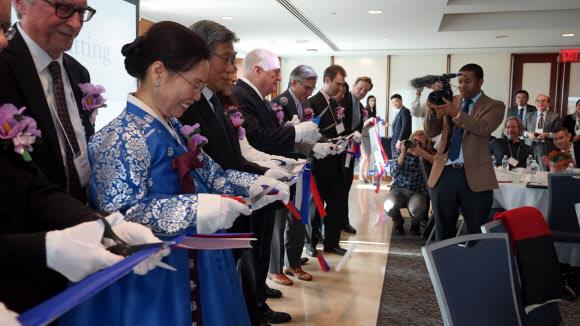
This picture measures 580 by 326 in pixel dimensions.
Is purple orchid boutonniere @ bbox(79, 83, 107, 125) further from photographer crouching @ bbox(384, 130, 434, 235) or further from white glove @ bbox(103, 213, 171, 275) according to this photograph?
photographer crouching @ bbox(384, 130, 434, 235)

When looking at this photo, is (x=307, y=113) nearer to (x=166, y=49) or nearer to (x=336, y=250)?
(x=336, y=250)

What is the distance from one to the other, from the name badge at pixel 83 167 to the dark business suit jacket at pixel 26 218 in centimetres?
22

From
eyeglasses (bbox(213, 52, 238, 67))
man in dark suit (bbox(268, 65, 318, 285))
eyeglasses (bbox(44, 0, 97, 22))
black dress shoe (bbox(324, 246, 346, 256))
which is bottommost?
black dress shoe (bbox(324, 246, 346, 256))

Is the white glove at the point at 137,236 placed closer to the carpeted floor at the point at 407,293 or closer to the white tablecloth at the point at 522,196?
the carpeted floor at the point at 407,293

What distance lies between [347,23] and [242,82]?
18.3ft

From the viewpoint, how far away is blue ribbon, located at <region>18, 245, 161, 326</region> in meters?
0.77

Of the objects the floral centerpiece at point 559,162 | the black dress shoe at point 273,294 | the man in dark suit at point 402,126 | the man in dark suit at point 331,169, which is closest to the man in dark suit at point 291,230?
the black dress shoe at point 273,294

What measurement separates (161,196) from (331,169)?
10.2 feet

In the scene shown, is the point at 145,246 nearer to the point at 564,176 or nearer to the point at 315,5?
the point at 564,176

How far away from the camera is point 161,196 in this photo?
1.36 m

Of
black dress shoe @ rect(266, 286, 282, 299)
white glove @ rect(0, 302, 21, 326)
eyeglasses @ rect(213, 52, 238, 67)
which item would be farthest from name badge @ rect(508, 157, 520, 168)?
white glove @ rect(0, 302, 21, 326)

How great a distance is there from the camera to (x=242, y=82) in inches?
113

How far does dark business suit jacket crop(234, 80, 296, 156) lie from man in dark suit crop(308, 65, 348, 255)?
1.45 metres

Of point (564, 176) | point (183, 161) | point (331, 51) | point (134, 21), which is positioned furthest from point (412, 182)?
point (331, 51)
